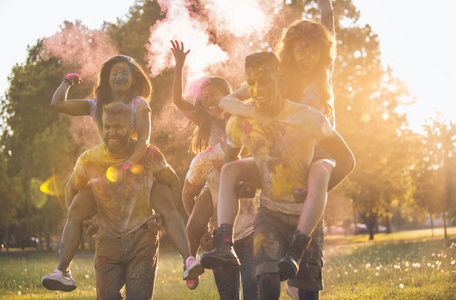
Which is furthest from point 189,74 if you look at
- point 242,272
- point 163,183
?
point 242,272

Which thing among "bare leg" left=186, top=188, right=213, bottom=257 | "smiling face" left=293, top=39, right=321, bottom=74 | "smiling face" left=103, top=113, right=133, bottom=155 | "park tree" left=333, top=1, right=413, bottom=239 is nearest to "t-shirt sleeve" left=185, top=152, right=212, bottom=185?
"bare leg" left=186, top=188, right=213, bottom=257

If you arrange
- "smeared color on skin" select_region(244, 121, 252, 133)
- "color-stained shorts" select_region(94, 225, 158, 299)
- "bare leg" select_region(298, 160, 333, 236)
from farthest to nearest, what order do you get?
"color-stained shorts" select_region(94, 225, 158, 299), "smeared color on skin" select_region(244, 121, 252, 133), "bare leg" select_region(298, 160, 333, 236)

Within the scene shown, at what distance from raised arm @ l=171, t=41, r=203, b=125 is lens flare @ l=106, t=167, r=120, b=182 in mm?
1072

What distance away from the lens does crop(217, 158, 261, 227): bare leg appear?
399cm

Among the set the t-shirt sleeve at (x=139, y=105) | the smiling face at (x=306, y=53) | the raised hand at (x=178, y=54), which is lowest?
the t-shirt sleeve at (x=139, y=105)

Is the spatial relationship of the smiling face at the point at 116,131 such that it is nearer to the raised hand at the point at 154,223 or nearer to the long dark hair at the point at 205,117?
the raised hand at the point at 154,223

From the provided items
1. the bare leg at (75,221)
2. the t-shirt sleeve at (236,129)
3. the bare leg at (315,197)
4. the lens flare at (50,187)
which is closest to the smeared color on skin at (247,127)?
the t-shirt sleeve at (236,129)

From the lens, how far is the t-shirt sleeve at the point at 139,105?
17.2 feet

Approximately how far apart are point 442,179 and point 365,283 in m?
23.6

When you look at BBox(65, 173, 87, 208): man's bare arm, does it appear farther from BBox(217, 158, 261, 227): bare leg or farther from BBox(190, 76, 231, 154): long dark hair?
BBox(217, 158, 261, 227): bare leg

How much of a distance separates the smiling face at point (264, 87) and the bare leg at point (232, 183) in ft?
1.45

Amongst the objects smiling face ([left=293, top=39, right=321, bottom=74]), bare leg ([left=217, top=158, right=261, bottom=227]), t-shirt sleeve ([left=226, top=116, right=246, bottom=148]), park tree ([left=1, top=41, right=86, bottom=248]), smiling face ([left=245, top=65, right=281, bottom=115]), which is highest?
park tree ([left=1, top=41, right=86, bottom=248])

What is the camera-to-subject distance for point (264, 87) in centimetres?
402

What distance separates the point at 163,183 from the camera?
5316mm
